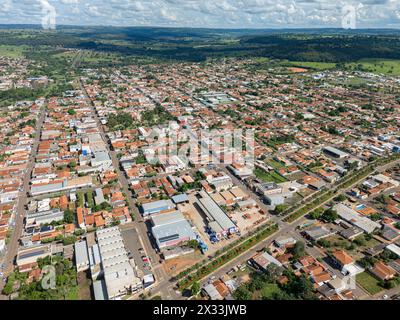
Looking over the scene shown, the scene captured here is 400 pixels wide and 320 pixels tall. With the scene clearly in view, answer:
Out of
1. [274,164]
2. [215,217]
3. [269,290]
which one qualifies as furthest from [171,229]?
[274,164]

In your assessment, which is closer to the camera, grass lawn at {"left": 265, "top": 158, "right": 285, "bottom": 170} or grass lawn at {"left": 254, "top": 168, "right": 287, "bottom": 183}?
grass lawn at {"left": 254, "top": 168, "right": 287, "bottom": 183}

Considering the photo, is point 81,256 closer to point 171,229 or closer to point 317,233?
point 171,229

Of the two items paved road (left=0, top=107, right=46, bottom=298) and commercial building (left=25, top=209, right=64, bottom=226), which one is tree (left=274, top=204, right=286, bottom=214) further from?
paved road (left=0, top=107, right=46, bottom=298)

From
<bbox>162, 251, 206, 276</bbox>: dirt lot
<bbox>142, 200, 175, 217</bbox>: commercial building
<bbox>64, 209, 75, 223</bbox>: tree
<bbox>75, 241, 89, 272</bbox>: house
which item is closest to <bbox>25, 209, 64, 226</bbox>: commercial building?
<bbox>64, 209, 75, 223</bbox>: tree

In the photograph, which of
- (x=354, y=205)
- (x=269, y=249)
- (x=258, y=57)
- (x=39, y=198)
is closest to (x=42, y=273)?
(x=39, y=198)

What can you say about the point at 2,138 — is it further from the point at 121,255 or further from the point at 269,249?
the point at 269,249

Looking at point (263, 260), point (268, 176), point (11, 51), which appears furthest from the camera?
point (11, 51)
